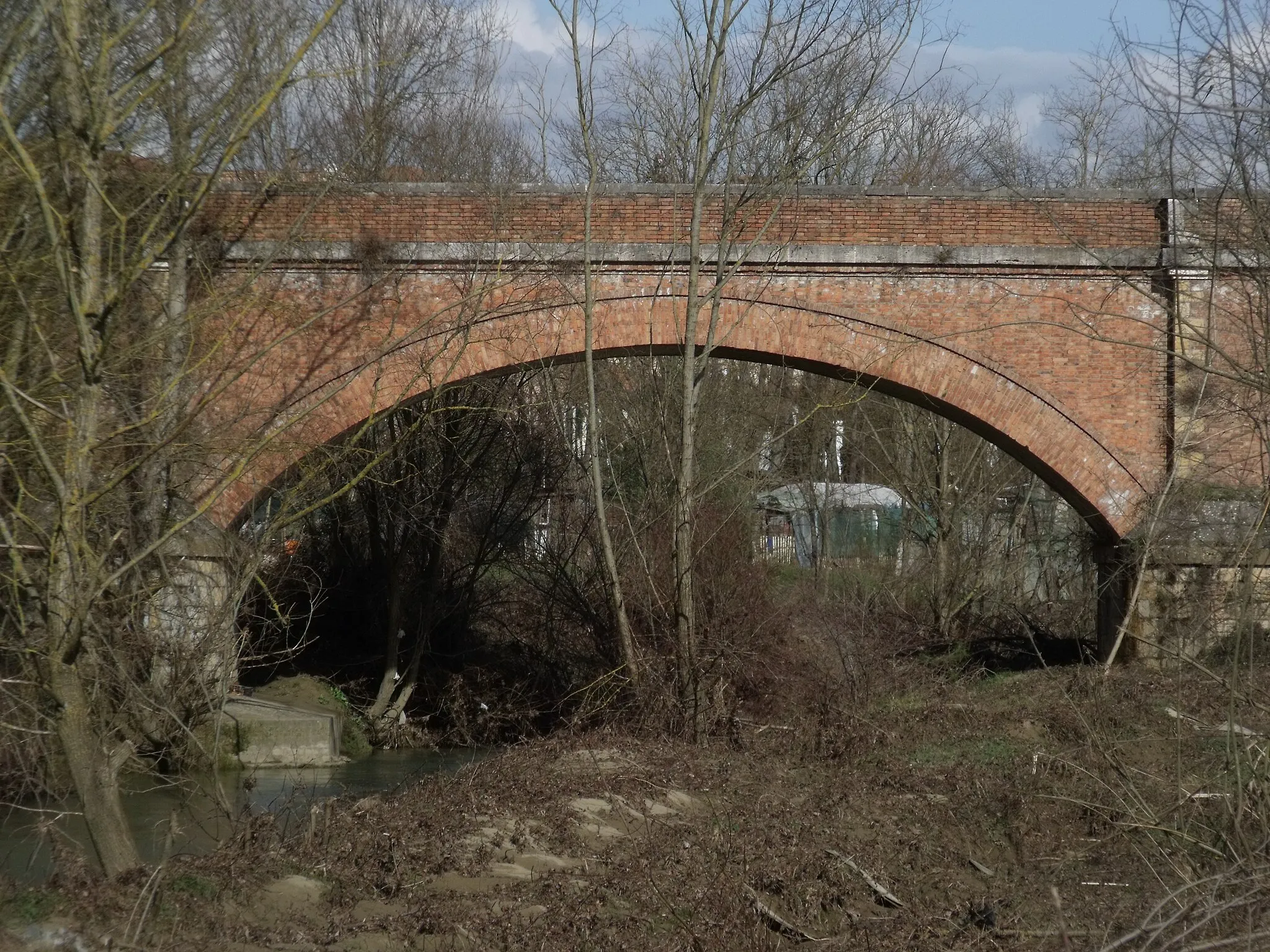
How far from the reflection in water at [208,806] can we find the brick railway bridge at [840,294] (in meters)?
3.43

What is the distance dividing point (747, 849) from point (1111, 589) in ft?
23.9

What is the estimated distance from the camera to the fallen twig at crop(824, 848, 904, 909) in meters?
6.73

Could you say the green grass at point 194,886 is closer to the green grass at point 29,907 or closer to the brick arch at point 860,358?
the green grass at point 29,907

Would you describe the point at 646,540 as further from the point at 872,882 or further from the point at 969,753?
the point at 872,882

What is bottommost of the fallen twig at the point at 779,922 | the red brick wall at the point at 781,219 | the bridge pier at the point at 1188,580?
the fallen twig at the point at 779,922

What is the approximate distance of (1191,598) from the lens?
12383 mm

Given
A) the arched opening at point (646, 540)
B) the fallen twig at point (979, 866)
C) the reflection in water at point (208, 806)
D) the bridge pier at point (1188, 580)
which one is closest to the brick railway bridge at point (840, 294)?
the arched opening at point (646, 540)

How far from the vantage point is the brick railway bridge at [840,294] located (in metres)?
12.2

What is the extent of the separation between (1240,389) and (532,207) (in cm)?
692

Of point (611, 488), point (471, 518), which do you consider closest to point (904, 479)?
point (611, 488)

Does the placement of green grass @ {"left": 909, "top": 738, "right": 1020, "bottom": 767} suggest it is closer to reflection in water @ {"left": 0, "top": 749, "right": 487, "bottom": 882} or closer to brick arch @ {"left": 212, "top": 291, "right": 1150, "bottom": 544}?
brick arch @ {"left": 212, "top": 291, "right": 1150, "bottom": 544}

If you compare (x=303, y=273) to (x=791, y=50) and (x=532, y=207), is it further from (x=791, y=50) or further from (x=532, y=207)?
(x=791, y=50)

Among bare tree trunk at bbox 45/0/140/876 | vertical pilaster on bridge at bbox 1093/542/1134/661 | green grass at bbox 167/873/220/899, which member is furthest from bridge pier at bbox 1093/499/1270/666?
bare tree trunk at bbox 45/0/140/876

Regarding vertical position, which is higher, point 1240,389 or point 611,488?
point 1240,389
